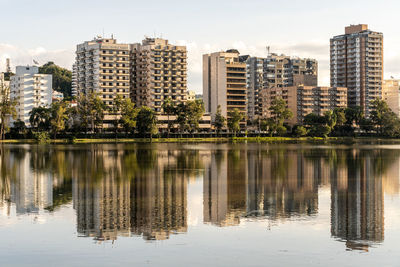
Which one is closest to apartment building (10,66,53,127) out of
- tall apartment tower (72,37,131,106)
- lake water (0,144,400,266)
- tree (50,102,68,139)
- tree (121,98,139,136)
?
tall apartment tower (72,37,131,106)

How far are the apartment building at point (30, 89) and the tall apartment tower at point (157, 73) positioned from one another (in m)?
30.9

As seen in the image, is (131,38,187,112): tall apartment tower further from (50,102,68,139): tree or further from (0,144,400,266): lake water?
(0,144,400,266): lake water

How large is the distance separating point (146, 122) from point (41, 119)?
3059 cm

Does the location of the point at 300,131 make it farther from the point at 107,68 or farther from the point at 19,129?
the point at 19,129

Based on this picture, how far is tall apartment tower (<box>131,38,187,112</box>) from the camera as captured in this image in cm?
19488

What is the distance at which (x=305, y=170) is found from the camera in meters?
55.4

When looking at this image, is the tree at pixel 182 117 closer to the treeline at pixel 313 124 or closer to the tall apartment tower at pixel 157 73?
the tall apartment tower at pixel 157 73

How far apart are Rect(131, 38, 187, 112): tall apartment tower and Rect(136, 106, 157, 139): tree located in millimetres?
34157

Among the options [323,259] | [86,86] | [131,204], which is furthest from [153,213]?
[86,86]

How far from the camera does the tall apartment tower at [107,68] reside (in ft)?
617

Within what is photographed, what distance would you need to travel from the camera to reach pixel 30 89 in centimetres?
19375

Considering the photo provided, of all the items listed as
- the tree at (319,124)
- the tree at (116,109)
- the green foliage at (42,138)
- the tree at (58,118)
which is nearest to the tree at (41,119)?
the tree at (58,118)

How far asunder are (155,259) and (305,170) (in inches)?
1466

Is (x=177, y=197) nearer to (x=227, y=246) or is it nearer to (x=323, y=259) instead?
(x=227, y=246)
